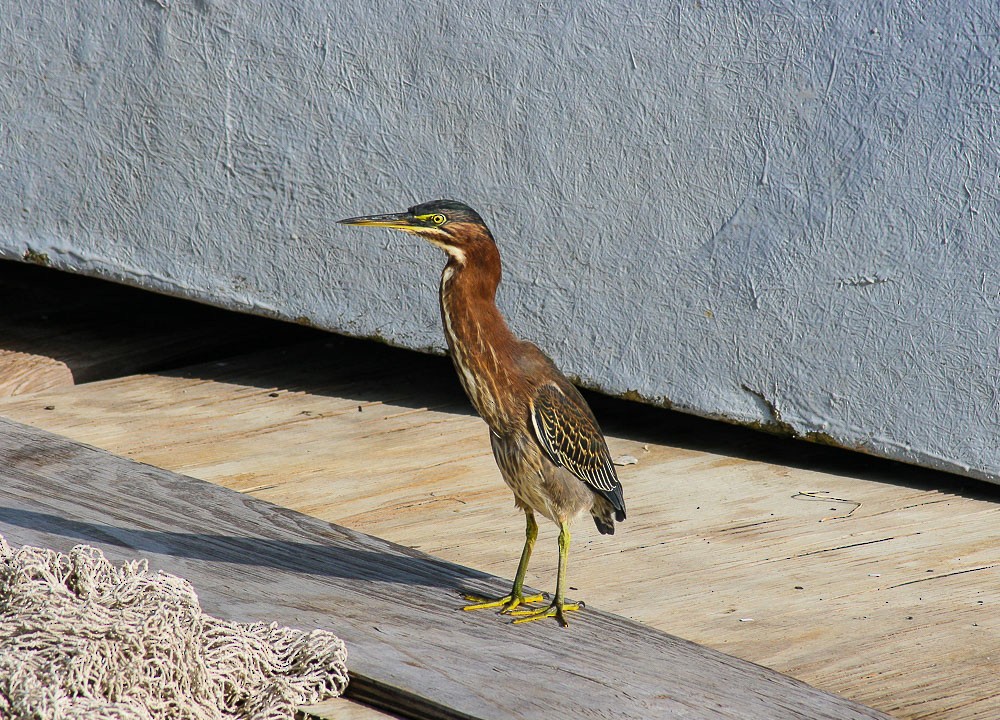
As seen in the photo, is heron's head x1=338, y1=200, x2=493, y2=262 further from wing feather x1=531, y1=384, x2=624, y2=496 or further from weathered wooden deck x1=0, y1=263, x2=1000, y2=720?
weathered wooden deck x1=0, y1=263, x2=1000, y2=720

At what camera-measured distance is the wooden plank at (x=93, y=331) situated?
18.4 ft

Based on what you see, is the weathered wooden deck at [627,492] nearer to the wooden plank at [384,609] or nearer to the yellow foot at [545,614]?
the yellow foot at [545,614]

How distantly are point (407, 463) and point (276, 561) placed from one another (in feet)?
4.75

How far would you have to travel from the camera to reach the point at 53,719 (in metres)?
2.27

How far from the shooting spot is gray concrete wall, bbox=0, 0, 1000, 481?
4.40 meters

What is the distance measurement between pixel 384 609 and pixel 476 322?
2.29ft

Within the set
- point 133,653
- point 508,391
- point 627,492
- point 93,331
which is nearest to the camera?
point 133,653

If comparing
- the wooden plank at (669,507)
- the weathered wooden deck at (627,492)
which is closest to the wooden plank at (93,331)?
the weathered wooden deck at (627,492)

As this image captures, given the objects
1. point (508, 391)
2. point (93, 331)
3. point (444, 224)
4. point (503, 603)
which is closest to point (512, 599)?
point (503, 603)

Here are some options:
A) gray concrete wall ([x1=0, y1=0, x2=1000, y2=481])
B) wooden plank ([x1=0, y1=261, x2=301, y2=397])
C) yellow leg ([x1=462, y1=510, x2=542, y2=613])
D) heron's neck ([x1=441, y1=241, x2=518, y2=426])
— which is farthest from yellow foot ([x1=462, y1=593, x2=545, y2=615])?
wooden plank ([x1=0, y1=261, x2=301, y2=397])

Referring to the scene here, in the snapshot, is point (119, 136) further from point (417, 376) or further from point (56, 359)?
point (417, 376)

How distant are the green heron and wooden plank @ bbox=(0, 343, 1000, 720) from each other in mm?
442

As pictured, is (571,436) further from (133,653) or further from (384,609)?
(133,653)

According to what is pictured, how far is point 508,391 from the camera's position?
10.2ft
